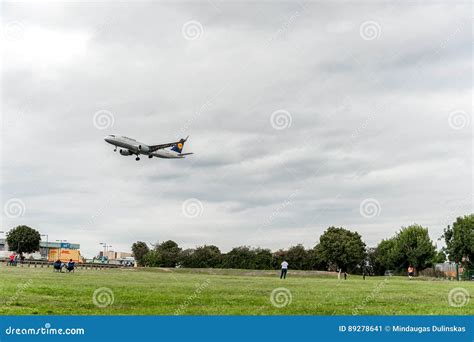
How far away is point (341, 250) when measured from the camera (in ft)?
403

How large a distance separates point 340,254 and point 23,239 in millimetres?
78514

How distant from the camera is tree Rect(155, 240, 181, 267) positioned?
11038cm

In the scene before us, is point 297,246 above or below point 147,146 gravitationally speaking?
below

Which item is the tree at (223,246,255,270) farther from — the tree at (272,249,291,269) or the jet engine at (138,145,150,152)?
the jet engine at (138,145,150,152)

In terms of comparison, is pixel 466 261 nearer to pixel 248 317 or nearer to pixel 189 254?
pixel 189 254

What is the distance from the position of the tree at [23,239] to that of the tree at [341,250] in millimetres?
72677

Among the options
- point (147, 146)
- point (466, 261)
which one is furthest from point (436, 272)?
point (147, 146)

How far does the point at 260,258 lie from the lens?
107m

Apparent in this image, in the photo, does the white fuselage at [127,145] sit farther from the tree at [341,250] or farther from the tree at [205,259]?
the tree at [341,250]

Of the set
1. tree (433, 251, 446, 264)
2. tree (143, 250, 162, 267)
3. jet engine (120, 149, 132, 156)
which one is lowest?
tree (143, 250, 162, 267)

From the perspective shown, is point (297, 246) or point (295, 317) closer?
point (295, 317)

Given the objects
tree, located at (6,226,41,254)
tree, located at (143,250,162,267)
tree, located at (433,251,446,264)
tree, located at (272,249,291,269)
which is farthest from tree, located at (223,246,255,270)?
tree, located at (6,226,41,254)

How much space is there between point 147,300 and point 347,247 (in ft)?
352

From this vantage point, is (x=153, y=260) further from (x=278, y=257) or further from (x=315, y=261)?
(x=315, y=261)
